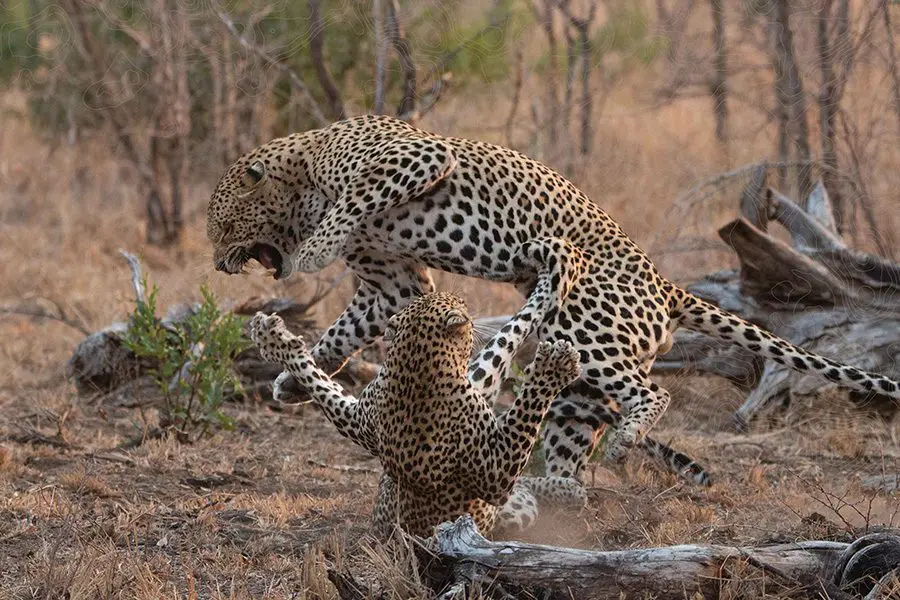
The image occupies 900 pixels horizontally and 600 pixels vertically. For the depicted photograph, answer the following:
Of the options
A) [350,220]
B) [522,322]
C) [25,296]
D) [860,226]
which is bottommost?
[25,296]

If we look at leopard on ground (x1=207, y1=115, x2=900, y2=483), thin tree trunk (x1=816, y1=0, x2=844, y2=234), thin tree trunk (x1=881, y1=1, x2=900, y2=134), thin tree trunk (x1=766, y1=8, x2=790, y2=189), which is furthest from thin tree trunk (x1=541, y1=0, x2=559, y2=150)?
leopard on ground (x1=207, y1=115, x2=900, y2=483)

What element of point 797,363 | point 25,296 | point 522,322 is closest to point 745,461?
point 797,363

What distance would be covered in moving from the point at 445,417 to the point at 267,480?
2281 millimetres

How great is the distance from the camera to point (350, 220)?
5.33 meters

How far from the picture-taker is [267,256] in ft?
19.7

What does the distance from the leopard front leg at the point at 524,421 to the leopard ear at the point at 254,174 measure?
1.96 meters

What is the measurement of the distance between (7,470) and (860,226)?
6941mm

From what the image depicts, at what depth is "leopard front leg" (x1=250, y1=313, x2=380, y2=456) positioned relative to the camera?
15.9ft

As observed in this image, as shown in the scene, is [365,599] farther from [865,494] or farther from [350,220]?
[865,494]

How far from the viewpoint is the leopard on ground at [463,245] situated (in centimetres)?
542

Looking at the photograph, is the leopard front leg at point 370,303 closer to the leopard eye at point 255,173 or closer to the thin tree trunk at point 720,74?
the leopard eye at point 255,173

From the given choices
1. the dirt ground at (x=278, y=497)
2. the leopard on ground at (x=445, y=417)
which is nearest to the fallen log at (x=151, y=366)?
the dirt ground at (x=278, y=497)

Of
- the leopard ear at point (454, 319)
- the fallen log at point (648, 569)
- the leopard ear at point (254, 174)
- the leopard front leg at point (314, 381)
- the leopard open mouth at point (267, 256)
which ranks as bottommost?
the fallen log at point (648, 569)

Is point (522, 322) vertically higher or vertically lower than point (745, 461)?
higher
